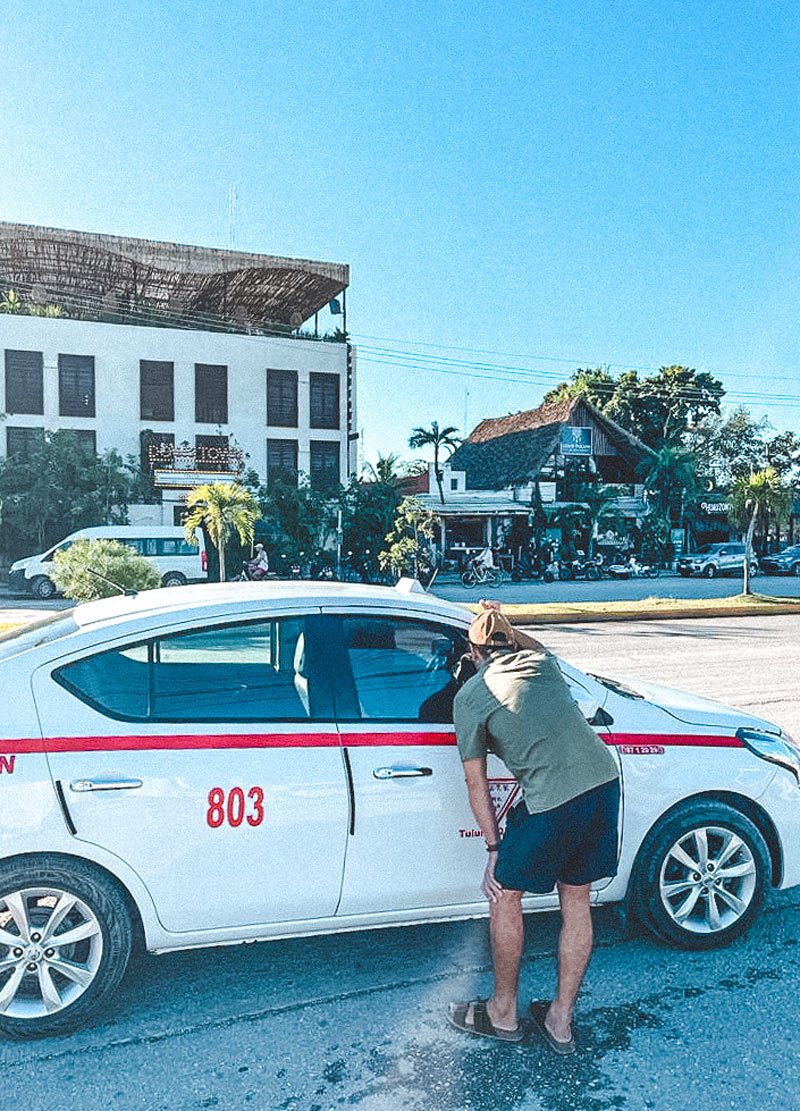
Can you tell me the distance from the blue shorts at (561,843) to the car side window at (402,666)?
0.64 meters

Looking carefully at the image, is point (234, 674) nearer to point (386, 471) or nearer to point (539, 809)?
point (539, 809)

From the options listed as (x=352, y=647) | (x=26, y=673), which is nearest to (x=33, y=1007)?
(x=26, y=673)

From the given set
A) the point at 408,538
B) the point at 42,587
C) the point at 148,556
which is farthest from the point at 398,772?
the point at 148,556

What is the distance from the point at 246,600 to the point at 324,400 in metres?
35.0

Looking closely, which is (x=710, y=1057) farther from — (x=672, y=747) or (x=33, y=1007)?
(x=33, y=1007)

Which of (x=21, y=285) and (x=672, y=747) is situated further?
(x=21, y=285)

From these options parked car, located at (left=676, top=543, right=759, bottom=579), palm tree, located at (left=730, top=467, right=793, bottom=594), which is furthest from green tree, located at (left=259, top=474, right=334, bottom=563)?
parked car, located at (left=676, top=543, right=759, bottom=579)

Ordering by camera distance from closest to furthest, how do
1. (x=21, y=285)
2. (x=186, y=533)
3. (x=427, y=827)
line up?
(x=427, y=827), (x=186, y=533), (x=21, y=285)

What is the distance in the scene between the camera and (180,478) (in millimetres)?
34656

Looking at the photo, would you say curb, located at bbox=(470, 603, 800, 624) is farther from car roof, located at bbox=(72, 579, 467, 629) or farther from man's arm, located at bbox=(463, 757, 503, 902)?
man's arm, located at bbox=(463, 757, 503, 902)

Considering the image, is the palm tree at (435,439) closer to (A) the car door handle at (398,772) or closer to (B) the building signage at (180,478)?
(B) the building signage at (180,478)

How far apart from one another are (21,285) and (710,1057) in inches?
1581

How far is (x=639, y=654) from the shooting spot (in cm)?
1288

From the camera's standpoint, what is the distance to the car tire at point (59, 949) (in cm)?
299
